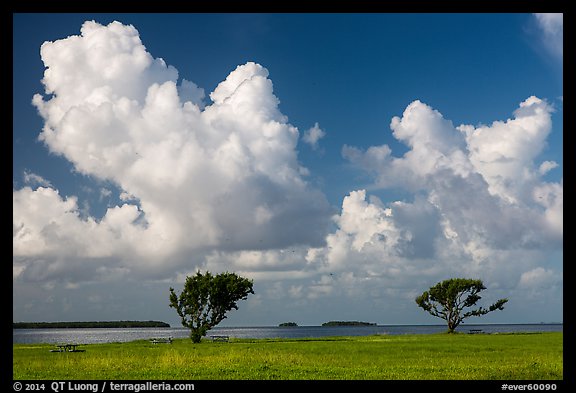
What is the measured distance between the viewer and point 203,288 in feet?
283
